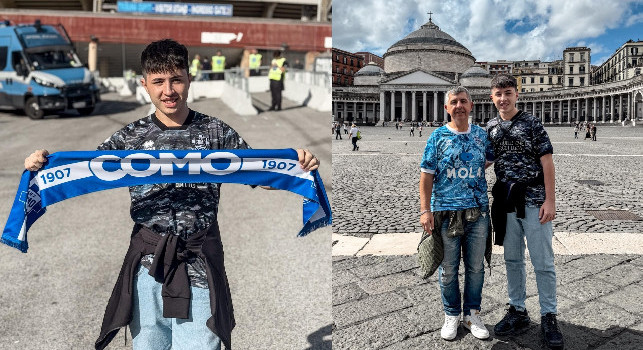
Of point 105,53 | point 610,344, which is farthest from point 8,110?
point 610,344

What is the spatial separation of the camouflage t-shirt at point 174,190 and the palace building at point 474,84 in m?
0.78

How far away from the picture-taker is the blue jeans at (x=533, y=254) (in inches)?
101

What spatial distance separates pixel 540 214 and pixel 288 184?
3.99 feet

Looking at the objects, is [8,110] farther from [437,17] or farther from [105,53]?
[437,17]

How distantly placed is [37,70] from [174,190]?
1324 cm

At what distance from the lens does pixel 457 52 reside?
7.50 ft

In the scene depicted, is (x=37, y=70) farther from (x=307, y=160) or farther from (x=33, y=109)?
(x=307, y=160)

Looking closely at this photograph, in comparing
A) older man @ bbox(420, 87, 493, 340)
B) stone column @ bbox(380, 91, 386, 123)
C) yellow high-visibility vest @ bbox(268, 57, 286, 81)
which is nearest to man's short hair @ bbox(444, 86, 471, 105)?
older man @ bbox(420, 87, 493, 340)

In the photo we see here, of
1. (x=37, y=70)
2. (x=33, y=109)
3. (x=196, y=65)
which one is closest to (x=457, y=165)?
(x=196, y=65)

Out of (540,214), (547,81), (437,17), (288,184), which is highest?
(437,17)

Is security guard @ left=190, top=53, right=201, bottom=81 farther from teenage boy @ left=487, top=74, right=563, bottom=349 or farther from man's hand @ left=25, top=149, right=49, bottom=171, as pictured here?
teenage boy @ left=487, top=74, right=563, bottom=349

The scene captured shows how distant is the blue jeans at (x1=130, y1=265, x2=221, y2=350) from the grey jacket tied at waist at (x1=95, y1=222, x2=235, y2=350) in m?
0.03

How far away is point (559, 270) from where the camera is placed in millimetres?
3012

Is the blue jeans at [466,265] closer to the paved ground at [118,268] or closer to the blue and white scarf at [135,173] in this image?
the blue and white scarf at [135,173]
